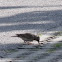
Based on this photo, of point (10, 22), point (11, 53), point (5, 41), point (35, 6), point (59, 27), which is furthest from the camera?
point (35, 6)

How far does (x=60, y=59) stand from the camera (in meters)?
8.95

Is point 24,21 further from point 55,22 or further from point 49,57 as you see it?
point 49,57

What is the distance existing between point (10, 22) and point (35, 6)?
490 cm

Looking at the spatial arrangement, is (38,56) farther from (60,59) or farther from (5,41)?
(5,41)

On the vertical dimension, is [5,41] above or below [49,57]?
above

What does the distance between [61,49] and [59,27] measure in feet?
11.1

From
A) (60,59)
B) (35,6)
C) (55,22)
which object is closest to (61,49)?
(60,59)

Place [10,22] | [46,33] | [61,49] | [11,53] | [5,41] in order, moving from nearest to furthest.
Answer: [11,53] < [61,49] < [5,41] < [46,33] < [10,22]

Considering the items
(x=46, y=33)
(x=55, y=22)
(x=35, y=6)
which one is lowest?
(x=46, y=33)

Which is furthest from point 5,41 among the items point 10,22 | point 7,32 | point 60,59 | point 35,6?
point 35,6

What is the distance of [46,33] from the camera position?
40.0 feet

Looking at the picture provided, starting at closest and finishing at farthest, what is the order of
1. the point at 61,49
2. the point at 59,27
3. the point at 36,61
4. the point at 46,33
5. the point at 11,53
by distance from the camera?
the point at 36,61 → the point at 11,53 → the point at 61,49 → the point at 46,33 → the point at 59,27

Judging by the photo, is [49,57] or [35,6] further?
[35,6]

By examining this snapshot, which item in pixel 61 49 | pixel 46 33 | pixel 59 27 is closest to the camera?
pixel 61 49
